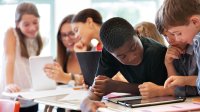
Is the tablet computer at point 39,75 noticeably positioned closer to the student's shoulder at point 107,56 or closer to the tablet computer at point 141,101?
the student's shoulder at point 107,56

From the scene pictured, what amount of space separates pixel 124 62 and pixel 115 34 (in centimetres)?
13

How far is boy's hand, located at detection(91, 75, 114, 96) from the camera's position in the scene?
1257 millimetres

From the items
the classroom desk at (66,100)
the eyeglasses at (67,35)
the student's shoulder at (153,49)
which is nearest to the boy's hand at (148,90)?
the student's shoulder at (153,49)

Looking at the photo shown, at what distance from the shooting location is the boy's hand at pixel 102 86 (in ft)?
4.12

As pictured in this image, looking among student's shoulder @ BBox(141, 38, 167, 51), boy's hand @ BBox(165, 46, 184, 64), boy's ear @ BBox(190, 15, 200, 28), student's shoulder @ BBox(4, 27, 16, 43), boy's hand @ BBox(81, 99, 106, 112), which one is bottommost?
boy's hand @ BBox(81, 99, 106, 112)

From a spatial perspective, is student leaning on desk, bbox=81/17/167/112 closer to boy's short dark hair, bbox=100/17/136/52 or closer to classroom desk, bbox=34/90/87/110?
boy's short dark hair, bbox=100/17/136/52

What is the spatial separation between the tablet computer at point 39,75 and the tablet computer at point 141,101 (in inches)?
31.3

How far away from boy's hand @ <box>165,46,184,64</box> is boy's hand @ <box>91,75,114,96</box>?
24 cm

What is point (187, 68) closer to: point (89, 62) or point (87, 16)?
point (89, 62)

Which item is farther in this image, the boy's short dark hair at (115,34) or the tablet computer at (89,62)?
the tablet computer at (89,62)

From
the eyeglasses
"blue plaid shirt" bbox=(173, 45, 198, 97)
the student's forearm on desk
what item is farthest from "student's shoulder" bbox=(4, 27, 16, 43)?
the student's forearm on desk

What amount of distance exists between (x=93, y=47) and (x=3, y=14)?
4.86 feet

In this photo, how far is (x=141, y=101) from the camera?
1.14m

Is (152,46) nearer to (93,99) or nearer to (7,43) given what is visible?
(93,99)
